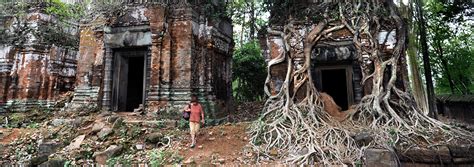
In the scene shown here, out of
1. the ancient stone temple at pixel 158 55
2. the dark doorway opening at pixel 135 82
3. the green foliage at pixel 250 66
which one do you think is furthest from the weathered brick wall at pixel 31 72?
the green foliage at pixel 250 66

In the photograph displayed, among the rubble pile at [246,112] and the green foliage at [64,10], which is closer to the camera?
the rubble pile at [246,112]

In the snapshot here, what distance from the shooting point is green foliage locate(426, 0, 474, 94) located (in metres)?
12.4

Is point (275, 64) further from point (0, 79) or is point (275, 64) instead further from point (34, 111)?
point (0, 79)

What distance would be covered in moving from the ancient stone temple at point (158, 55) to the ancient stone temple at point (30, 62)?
204 centimetres

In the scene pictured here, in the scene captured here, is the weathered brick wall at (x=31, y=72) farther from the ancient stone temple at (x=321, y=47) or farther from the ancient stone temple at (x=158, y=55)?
the ancient stone temple at (x=321, y=47)

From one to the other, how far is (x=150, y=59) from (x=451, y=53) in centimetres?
1362

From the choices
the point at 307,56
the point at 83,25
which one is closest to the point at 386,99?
the point at 307,56

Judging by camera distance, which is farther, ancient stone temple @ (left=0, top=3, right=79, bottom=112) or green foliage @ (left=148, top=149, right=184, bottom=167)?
ancient stone temple @ (left=0, top=3, right=79, bottom=112)

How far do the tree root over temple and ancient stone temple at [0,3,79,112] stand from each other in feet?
24.4

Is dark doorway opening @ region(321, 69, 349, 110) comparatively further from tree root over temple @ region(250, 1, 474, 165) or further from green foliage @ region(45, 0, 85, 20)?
green foliage @ region(45, 0, 85, 20)

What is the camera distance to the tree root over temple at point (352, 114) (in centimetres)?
493

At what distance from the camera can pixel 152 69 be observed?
789 cm

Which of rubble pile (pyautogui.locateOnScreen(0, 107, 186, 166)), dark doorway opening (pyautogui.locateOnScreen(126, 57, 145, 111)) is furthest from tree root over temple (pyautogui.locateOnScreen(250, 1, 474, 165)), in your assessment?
dark doorway opening (pyautogui.locateOnScreen(126, 57, 145, 111))

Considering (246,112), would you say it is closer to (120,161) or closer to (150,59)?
(150,59)
